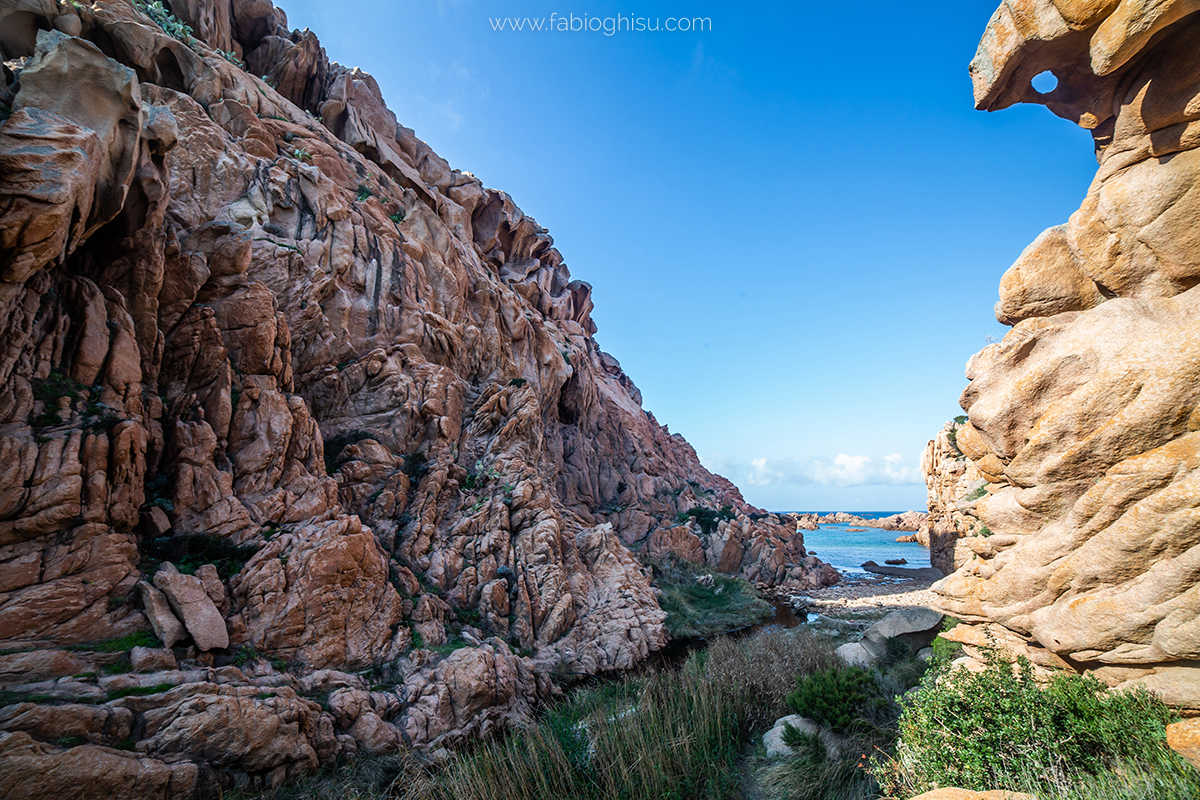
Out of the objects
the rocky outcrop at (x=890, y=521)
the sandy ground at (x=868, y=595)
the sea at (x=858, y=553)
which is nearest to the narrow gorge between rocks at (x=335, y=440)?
the sandy ground at (x=868, y=595)

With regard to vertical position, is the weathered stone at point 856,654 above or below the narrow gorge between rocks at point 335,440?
below

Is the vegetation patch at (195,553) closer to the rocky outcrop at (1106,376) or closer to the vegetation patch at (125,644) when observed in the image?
the vegetation patch at (125,644)

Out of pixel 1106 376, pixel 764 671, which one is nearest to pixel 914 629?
pixel 764 671

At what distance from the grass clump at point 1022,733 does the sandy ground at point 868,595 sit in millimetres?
24218

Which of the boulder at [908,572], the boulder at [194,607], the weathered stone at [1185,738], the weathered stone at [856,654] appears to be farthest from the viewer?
the boulder at [908,572]

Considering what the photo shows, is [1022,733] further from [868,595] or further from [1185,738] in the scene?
[868,595]

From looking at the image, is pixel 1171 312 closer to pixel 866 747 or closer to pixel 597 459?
pixel 866 747

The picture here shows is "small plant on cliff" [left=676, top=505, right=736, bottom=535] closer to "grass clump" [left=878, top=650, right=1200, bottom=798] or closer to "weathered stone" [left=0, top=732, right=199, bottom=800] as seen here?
"grass clump" [left=878, top=650, right=1200, bottom=798]

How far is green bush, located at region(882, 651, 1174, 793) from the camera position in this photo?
19.7 ft

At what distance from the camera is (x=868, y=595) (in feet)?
122

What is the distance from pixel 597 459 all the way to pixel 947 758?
3867 centimetres

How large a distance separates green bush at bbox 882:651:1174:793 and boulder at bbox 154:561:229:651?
51.4 ft

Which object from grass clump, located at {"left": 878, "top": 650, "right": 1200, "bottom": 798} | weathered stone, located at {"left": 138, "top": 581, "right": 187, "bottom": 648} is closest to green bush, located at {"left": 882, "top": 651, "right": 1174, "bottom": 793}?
grass clump, located at {"left": 878, "top": 650, "right": 1200, "bottom": 798}

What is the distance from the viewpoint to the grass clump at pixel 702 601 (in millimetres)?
28906
